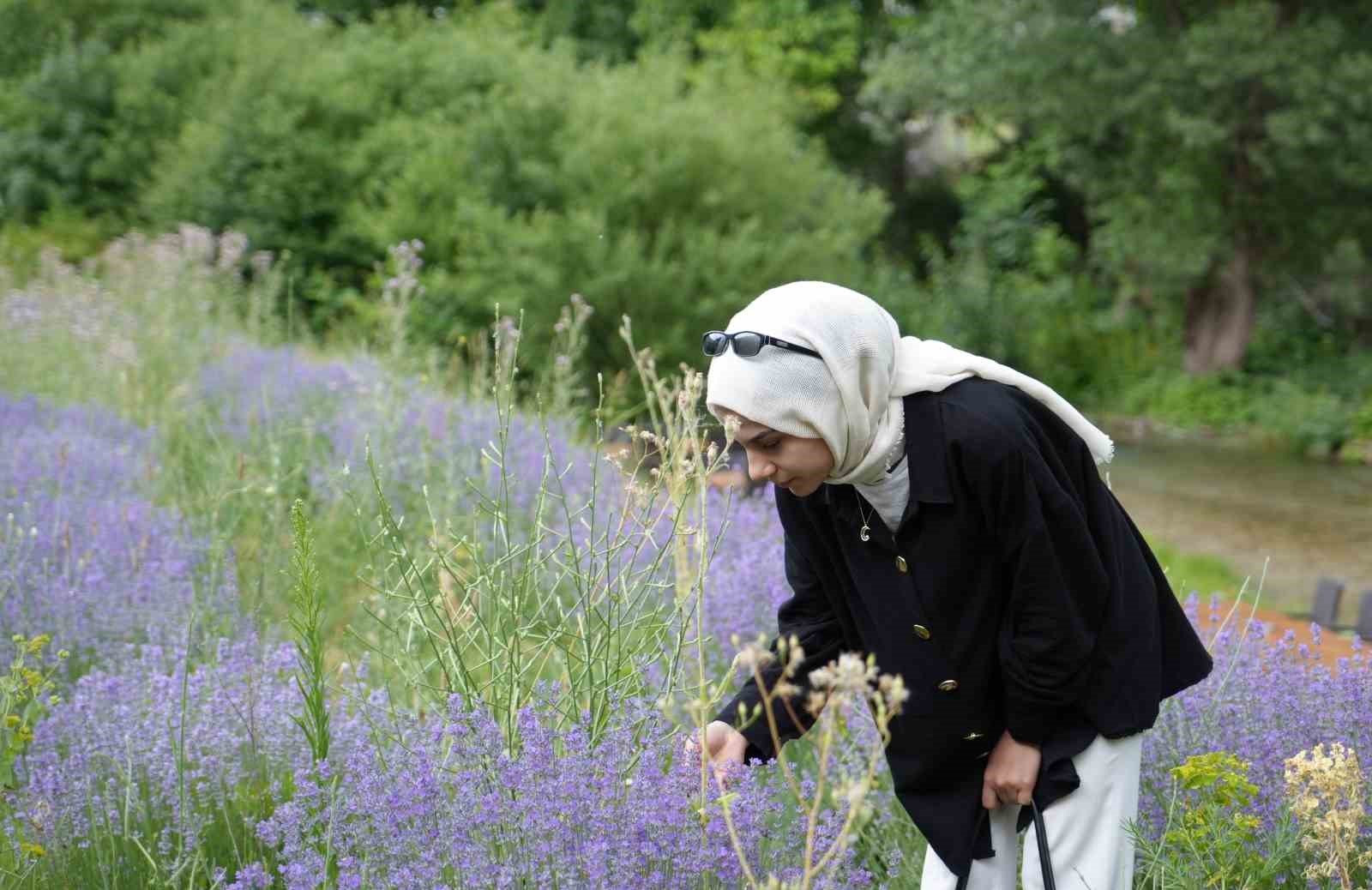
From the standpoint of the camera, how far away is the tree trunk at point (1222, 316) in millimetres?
17656

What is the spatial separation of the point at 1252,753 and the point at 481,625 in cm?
156

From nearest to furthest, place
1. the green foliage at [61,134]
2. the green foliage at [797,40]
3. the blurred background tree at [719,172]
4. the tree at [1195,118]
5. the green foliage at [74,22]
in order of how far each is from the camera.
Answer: the blurred background tree at [719,172] < the tree at [1195,118] < the green foliage at [61,134] < the green foliage at [74,22] < the green foliage at [797,40]

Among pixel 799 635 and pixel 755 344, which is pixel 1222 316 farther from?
pixel 755 344

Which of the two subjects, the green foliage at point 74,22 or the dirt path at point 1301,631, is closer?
the dirt path at point 1301,631

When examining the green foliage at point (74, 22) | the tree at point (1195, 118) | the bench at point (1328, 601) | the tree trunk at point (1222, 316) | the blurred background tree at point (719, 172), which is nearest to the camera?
the bench at point (1328, 601)

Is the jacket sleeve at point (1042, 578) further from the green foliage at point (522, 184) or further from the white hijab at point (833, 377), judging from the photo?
the green foliage at point (522, 184)

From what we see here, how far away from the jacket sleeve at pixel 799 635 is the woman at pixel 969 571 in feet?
0.06

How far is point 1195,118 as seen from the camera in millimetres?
15883

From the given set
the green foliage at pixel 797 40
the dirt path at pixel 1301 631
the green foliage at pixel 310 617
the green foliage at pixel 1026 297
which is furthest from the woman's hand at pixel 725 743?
the green foliage at pixel 797 40

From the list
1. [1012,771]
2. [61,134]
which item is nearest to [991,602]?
[1012,771]

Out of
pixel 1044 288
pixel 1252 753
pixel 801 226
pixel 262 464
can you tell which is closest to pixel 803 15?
pixel 1044 288

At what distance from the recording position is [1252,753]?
2963mm

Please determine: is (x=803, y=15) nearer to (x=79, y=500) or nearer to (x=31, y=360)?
(x=31, y=360)

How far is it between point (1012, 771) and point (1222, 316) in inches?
672
